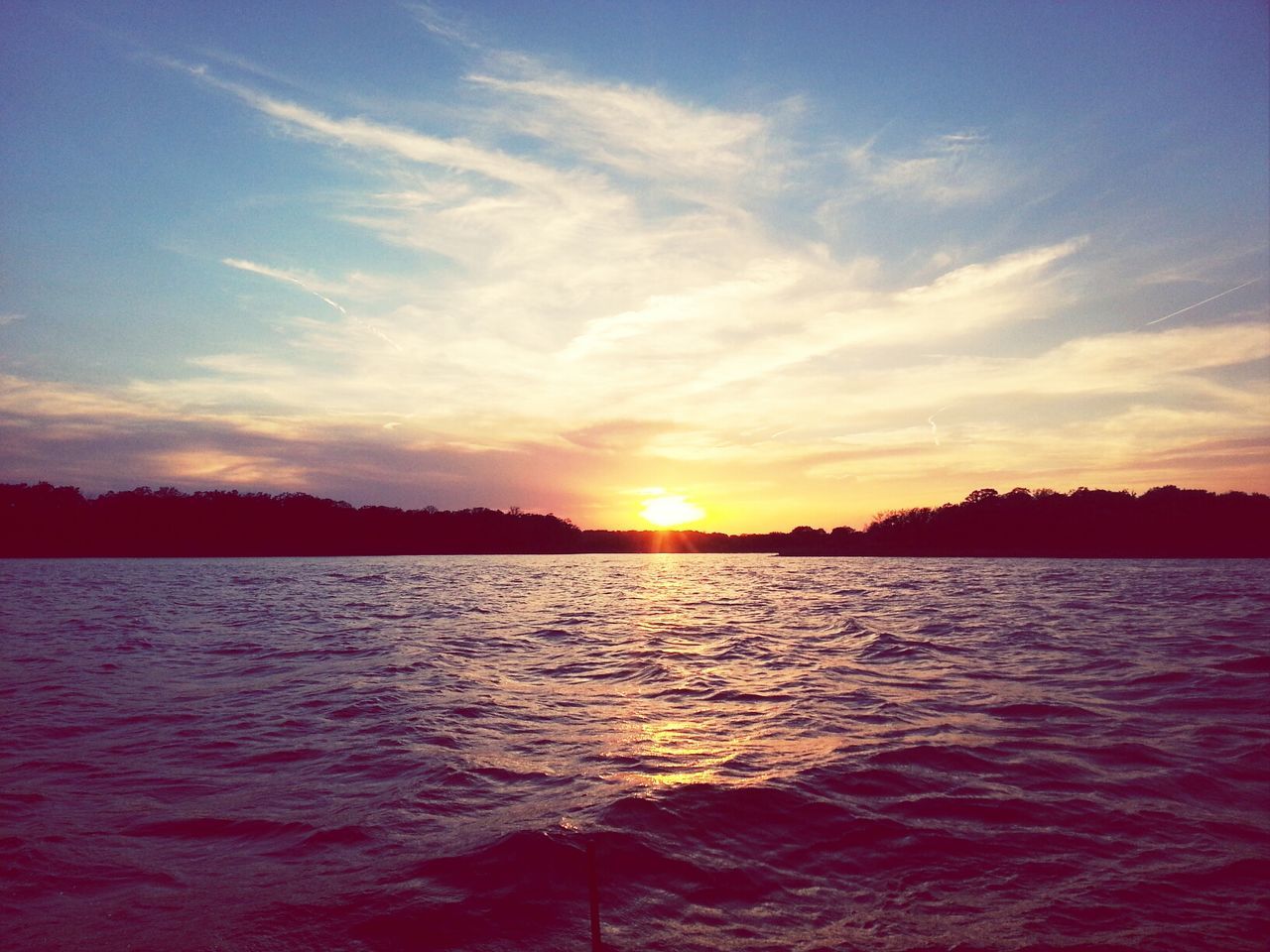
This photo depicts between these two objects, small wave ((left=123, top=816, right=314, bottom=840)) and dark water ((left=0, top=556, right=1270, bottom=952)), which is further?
small wave ((left=123, top=816, right=314, bottom=840))

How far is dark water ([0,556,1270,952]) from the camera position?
6.36m

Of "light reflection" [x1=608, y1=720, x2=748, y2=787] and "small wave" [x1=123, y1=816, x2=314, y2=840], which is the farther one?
"light reflection" [x1=608, y1=720, x2=748, y2=787]

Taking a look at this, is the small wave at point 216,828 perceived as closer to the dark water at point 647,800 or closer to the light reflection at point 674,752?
the dark water at point 647,800

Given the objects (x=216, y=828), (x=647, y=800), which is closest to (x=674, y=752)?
(x=647, y=800)

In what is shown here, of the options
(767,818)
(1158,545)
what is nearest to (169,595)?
(767,818)

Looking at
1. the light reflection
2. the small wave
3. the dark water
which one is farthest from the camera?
the light reflection

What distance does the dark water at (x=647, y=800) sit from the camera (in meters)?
6.36

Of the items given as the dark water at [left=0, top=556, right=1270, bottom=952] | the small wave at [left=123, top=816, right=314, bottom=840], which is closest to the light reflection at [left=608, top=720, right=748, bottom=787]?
the dark water at [left=0, top=556, right=1270, bottom=952]

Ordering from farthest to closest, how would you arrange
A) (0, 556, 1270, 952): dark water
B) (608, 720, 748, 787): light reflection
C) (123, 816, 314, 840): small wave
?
1. (608, 720, 748, 787): light reflection
2. (123, 816, 314, 840): small wave
3. (0, 556, 1270, 952): dark water

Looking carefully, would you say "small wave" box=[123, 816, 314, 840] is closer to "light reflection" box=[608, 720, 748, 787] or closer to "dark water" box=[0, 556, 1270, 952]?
"dark water" box=[0, 556, 1270, 952]

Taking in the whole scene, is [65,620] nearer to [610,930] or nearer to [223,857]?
[223,857]

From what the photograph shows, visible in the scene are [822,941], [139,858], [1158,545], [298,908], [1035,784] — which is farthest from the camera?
[1158,545]

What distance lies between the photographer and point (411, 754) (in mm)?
11656

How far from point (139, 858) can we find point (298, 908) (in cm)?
268
